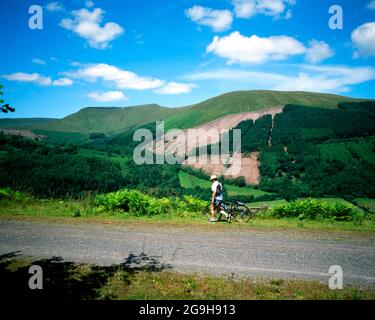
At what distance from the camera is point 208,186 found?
2859 inches

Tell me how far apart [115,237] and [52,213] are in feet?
19.6

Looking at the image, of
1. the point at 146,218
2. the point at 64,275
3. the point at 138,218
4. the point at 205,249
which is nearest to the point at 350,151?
the point at 146,218

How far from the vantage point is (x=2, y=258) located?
328 inches

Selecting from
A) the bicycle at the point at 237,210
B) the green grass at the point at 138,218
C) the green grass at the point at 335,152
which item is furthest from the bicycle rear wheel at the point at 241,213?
the green grass at the point at 335,152

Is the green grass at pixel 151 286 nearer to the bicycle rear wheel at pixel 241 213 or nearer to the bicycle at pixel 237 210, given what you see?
the bicycle at pixel 237 210

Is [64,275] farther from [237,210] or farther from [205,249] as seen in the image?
[237,210]

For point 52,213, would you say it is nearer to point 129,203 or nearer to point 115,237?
point 129,203

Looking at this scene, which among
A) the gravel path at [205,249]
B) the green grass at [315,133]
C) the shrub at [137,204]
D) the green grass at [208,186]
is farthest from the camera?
the green grass at [315,133]

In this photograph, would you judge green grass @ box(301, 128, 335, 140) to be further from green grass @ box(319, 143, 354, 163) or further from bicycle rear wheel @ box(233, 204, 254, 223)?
bicycle rear wheel @ box(233, 204, 254, 223)

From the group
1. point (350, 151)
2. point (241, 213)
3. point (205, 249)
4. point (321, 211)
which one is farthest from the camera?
point (350, 151)

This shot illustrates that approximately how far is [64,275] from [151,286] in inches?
92.4

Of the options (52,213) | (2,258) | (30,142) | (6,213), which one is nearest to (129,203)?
(52,213)

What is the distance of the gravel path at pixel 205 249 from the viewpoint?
783 centimetres

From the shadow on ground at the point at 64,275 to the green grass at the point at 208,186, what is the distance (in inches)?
2231
